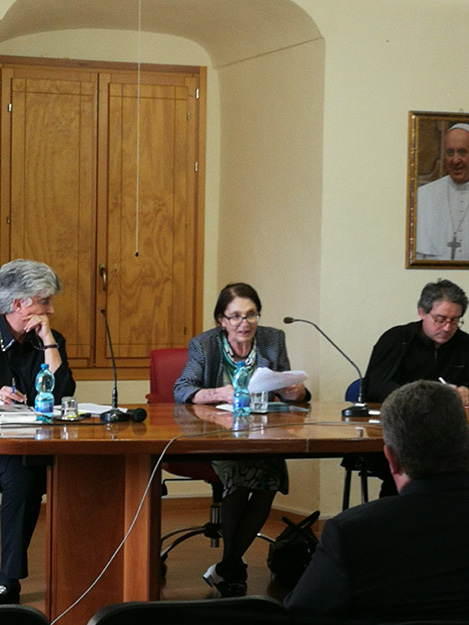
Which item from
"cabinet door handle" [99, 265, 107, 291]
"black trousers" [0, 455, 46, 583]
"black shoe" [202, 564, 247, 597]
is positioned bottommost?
"black shoe" [202, 564, 247, 597]

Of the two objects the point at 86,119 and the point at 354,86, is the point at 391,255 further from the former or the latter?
the point at 86,119

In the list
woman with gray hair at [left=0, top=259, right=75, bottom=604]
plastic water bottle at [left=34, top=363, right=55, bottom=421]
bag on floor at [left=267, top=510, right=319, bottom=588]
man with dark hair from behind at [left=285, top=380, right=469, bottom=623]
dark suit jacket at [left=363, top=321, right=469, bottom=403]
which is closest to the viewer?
man with dark hair from behind at [left=285, top=380, right=469, bottom=623]

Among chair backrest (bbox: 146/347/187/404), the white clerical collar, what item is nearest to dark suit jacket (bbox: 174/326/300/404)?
chair backrest (bbox: 146/347/187/404)

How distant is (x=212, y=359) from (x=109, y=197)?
1.87 metres

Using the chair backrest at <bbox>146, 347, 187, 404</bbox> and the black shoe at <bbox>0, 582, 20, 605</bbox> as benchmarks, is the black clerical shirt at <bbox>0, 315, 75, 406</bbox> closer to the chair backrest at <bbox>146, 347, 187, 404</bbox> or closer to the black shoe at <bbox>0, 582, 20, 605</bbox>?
the chair backrest at <bbox>146, 347, 187, 404</bbox>

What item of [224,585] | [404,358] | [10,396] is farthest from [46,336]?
[404,358]

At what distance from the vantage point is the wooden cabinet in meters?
5.52

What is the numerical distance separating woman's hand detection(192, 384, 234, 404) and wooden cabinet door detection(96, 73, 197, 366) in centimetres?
181

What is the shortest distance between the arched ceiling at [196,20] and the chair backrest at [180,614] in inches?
160

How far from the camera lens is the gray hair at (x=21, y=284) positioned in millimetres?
3861

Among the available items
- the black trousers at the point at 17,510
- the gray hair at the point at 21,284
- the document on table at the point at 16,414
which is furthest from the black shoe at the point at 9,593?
the gray hair at the point at 21,284

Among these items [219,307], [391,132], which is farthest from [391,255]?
[219,307]

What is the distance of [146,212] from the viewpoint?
18.7 ft

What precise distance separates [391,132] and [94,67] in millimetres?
1805
